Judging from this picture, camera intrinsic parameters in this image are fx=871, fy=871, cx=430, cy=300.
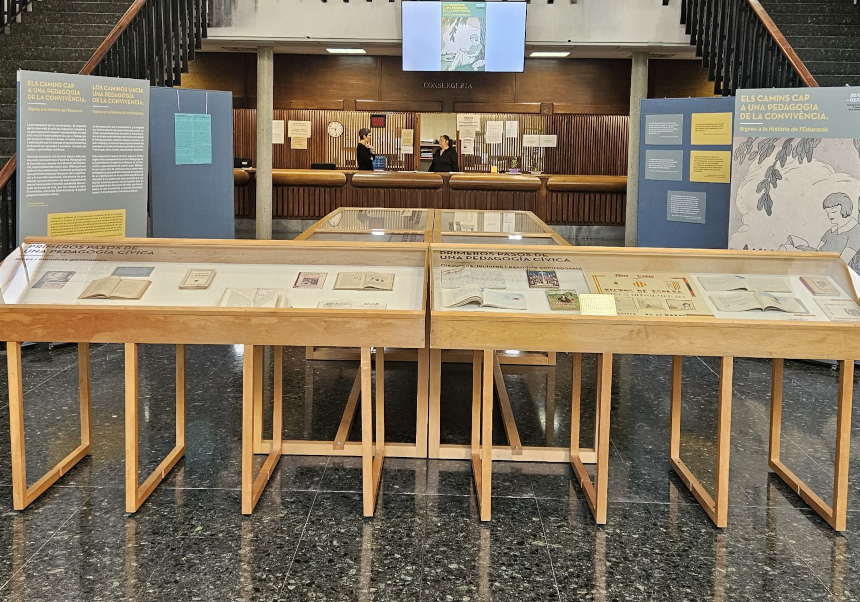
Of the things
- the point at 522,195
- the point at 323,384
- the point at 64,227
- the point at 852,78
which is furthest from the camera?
the point at 522,195

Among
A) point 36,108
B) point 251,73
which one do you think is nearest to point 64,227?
point 36,108

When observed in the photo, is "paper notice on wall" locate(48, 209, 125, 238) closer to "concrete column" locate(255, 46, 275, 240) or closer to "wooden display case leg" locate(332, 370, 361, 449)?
"wooden display case leg" locate(332, 370, 361, 449)

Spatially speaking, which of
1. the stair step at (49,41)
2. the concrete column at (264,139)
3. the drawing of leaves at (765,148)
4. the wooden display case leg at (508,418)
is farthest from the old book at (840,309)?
the concrete column at (264,139)

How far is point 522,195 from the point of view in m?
13.3

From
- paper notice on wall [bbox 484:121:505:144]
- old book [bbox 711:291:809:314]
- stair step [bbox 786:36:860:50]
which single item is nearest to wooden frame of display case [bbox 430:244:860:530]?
old book [bbox 711:291:809:314]

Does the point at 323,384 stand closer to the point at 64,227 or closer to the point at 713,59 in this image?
the point at 64,227

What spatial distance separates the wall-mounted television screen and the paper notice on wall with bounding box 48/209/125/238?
5805mm

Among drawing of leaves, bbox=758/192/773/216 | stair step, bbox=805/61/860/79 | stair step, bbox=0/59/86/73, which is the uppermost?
stair step, bbox=805/61/860/79

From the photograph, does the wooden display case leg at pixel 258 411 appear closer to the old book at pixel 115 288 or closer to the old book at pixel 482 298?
the old book at pixel 115 288

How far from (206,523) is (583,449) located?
1.92 meters

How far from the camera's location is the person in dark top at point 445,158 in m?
13.8

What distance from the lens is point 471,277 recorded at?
3.72 m

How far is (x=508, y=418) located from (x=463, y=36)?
8.27 metres

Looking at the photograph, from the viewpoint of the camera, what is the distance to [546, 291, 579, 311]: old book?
354cm
